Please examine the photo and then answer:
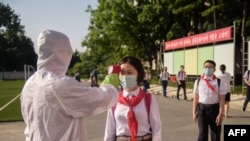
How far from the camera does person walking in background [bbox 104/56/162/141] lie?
4.34 metres

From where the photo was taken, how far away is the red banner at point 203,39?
25133mm

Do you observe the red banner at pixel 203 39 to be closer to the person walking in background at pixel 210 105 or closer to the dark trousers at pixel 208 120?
the person walking in background at pixel 210 105

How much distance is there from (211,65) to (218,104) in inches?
26.6

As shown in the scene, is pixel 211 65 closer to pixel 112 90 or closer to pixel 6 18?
pixel 112 90

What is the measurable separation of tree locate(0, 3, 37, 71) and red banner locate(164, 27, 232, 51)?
66734 millimetres

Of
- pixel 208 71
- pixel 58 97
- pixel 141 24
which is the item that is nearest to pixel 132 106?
pixel 58 97

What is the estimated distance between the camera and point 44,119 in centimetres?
330

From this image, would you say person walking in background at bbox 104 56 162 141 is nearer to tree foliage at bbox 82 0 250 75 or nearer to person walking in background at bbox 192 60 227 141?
person walking in background at bbox 192 60 227 141

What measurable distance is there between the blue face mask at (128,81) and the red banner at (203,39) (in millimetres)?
20822

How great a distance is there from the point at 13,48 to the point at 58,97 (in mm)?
97927

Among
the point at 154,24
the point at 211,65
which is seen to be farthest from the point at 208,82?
the point at 154,24

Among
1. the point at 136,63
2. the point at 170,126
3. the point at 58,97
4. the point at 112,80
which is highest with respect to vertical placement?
the point at 136,63

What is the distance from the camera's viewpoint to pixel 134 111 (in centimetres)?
436

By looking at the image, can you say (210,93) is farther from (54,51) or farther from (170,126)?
(170,126)
